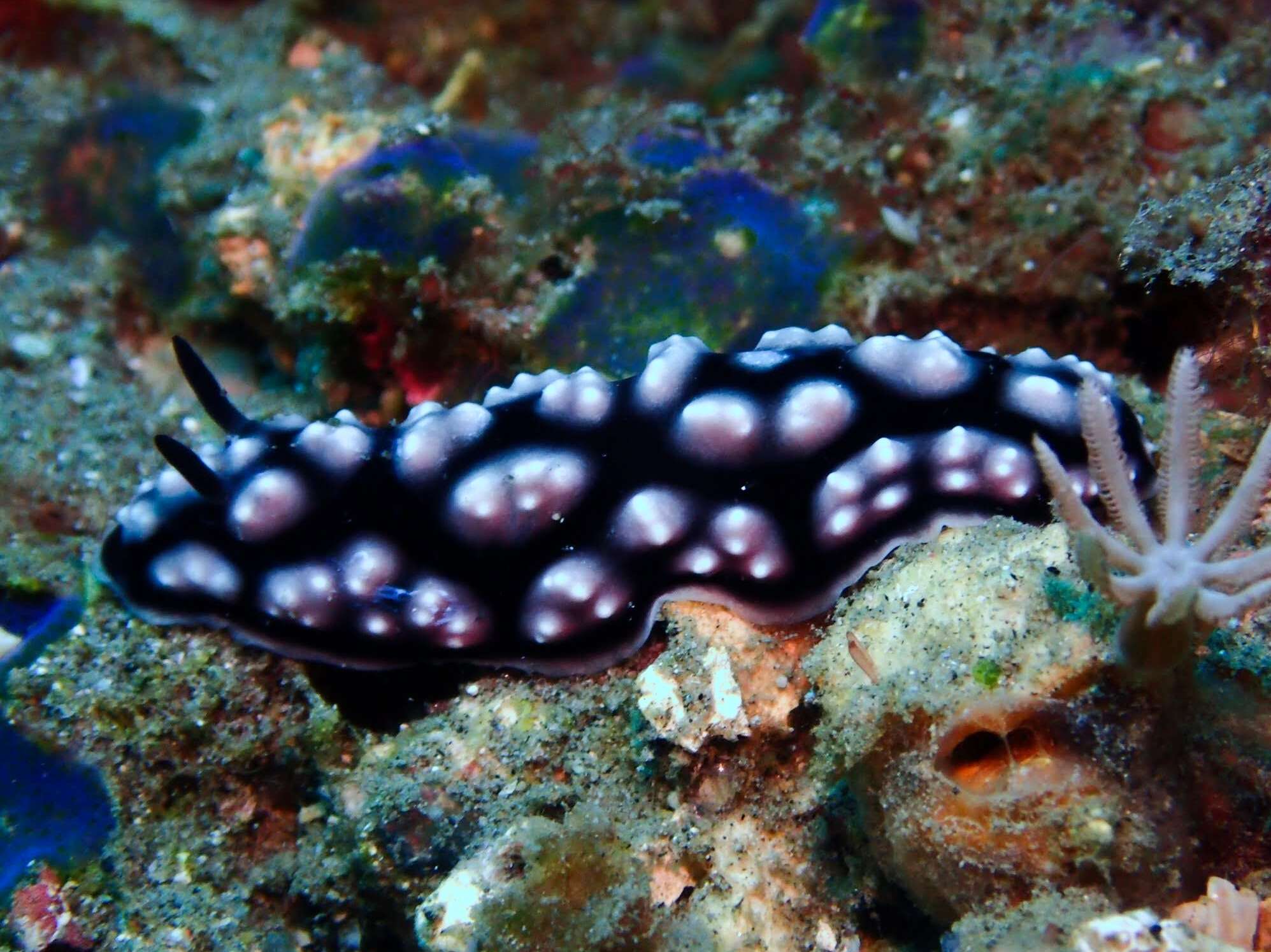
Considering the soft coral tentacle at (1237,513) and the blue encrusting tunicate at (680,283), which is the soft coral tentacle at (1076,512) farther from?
the blue encrusting tunicate at (680,283)

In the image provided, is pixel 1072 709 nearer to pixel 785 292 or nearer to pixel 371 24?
pixel 785 292

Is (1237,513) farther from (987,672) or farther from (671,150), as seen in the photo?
(671,150)

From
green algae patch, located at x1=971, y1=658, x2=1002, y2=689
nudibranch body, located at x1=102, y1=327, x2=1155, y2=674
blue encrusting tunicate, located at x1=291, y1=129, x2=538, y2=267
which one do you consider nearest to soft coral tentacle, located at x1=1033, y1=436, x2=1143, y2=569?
green algae patch, located at x1=971, y1=658, x2=1002, y2=689

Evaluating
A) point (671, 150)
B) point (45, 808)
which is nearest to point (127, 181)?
point (671, 150)

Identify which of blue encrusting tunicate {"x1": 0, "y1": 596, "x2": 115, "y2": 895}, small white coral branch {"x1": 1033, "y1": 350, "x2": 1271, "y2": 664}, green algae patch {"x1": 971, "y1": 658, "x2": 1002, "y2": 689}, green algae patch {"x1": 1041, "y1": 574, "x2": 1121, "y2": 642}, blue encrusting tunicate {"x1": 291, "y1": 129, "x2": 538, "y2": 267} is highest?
blue encrusting tunicate {"x1": 291, "y1": 129, "x2": 538, "y2": 267}

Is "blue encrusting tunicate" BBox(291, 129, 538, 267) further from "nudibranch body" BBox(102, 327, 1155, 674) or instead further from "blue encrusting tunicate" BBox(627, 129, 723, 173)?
"nudibranch body" BBox(102, 327, 1155, 674)

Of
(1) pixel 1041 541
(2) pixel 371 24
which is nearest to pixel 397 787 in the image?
(1) pixel 1041 541
